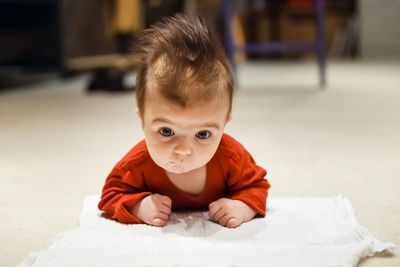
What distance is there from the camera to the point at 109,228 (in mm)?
844

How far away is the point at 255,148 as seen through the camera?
1479 mm

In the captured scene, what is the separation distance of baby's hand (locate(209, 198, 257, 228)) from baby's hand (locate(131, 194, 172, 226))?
7 cm

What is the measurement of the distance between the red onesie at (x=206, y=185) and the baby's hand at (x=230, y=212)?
1 cm

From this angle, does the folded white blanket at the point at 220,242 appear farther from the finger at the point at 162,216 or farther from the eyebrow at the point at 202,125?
the eyebrow at the point at 202,125

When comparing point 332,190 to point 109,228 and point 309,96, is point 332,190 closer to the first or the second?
point 109,228

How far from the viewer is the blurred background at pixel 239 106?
1057 millimetres

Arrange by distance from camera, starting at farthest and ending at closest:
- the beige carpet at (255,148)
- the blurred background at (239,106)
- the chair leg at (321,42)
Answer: the chair leg at (321,42), the blurred background at (239,106), the beige carpet at (255,148)

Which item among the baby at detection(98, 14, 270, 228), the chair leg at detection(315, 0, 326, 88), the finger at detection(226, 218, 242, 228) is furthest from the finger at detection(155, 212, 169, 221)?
the chair leg at detection(315, 0, 326, 88)

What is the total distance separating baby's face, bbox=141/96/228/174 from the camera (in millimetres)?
784

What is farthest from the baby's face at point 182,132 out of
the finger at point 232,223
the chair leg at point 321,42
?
the chair leg at point 321,42

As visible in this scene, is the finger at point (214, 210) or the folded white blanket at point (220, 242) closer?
the folded white blanket at point (220, 242)

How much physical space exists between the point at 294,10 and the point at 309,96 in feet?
9.54

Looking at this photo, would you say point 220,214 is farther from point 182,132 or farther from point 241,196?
point 182,132

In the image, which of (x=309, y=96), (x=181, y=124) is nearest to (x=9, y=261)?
(x=181, y=124)
